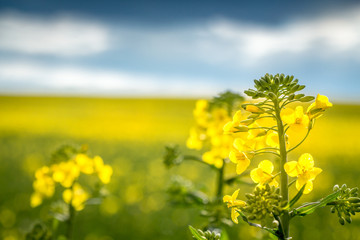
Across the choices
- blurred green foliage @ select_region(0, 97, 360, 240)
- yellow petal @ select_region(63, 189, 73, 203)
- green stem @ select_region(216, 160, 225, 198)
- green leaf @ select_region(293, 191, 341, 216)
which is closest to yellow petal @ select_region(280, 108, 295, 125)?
green leaf @ select_region(293, 191, 341, 216)

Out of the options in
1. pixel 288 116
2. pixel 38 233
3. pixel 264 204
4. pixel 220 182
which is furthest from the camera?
pixel 220 182

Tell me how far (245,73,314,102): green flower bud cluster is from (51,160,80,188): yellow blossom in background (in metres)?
1.94

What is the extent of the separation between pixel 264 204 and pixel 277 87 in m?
0.55

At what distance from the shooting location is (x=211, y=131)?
2.65 meters

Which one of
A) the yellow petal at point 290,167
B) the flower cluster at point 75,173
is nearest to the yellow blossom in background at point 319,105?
the yellow petal at point 290,167

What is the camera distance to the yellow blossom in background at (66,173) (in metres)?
A: 2.86

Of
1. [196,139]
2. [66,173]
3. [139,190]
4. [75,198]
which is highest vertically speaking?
[196,139]

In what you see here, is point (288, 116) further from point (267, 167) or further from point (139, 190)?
point (139, 190)

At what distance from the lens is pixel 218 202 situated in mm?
2471

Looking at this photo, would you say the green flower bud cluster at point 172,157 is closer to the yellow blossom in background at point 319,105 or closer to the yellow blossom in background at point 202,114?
the yellow blossom in background at point 202,114

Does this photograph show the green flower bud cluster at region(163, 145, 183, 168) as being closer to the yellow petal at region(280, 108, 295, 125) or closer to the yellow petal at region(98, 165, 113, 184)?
the yellow petal at region(98, 165, 113, 184)

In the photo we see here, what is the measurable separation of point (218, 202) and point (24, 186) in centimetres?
689

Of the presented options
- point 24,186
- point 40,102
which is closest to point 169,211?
point 24,186

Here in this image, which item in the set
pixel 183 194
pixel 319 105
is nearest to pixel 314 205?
pixel 319 105
